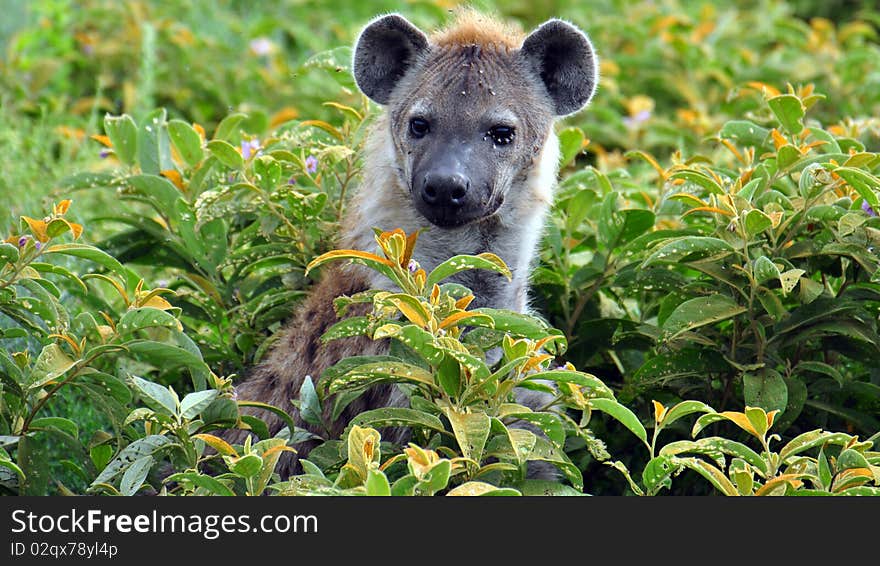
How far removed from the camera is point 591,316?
16.3ft

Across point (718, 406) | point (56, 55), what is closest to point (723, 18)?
point (56, 55)

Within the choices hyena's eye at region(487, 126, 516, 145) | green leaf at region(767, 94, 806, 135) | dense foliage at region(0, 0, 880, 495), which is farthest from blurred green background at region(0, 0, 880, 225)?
hyena's eye at region(487, 126, 516, 145)

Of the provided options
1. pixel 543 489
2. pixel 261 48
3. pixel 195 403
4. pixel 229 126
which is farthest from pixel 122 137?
pixel 261 48

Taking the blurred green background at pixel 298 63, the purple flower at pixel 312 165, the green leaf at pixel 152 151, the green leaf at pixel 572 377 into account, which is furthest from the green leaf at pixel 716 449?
the blurred green background at pixel 298 63

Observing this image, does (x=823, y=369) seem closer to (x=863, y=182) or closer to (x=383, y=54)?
(x=863, y=182)

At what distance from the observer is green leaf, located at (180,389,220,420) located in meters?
3.47

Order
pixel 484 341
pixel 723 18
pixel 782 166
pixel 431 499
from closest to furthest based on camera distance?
pixel 431 499, pixel 484 341, pixel 782 166, pixel 723 18

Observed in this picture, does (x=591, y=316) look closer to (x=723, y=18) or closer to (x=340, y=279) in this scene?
(x=340, y=279)

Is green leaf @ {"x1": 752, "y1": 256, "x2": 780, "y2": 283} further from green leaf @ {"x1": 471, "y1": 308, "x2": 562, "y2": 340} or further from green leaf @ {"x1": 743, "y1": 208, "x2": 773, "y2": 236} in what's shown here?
green leaf @ {"x1": 471, "y1": 308, "x2": 562, "y2": 340}

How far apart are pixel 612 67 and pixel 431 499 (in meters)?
5.32

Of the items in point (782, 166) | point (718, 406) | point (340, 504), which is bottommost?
point (718, 406)

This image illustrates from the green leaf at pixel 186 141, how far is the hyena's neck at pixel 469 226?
0.70m

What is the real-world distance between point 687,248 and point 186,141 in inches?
80.2

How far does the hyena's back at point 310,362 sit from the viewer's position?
417 centimetres
